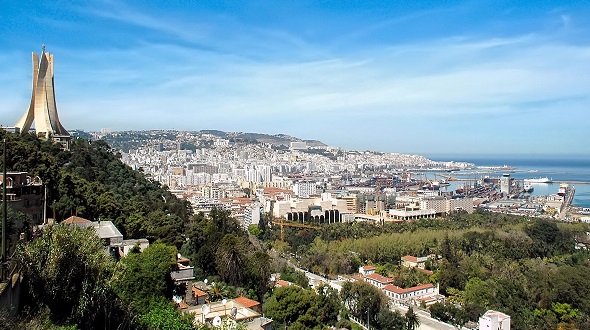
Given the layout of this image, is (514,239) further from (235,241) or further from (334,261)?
(235,241)

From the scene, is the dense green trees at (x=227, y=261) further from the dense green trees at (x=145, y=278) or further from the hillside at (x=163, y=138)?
the hillside at (x=163, y=138)

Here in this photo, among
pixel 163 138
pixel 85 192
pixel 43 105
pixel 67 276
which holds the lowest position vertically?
pixel 67 276

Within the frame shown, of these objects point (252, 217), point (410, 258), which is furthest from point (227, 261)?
point (252, 217)

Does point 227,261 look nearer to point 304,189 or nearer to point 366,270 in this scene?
point 366,270

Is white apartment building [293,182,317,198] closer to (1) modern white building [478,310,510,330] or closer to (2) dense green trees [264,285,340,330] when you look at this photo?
(1) modern white building [478,310,510,330]

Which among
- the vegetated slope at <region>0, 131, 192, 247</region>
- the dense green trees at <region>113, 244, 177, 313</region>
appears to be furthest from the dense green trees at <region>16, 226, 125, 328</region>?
the vegetated slope at <region>0, 131, 192, 247</region>

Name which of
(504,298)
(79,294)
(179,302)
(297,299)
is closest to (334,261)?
(504,298)

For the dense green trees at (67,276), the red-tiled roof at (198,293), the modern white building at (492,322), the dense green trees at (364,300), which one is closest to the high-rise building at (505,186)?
the dense green trees at (364,300)

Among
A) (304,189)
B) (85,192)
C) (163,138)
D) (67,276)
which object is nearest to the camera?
(67,276)
